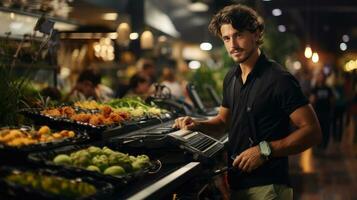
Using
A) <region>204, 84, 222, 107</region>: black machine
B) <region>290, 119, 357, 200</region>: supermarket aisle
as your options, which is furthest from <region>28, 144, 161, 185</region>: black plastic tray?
<region>290, 119, 357, 200</region>: supermarket aisle

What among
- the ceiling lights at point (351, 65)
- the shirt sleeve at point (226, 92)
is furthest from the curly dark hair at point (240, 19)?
the ceiling lights at point (351, 65)

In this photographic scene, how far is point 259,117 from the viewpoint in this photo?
402 cm

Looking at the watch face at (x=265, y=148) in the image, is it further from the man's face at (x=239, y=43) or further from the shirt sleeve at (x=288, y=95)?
the man's face at (x=239, y=43)

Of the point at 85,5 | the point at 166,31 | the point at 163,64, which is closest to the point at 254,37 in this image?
the point at 85,5

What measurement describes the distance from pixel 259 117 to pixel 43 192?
1.59m

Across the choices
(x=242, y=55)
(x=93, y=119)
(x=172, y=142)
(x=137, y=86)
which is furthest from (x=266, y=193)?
(x=137, y=86)

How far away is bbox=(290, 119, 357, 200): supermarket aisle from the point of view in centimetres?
1005

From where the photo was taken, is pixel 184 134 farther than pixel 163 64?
No

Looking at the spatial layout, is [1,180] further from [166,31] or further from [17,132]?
[166,31]

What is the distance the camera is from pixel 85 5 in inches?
554

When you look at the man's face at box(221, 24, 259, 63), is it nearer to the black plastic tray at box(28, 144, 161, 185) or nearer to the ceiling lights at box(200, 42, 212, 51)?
the black plastic tray at box(28, 144, 161, 185)

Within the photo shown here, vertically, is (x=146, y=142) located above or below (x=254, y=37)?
below

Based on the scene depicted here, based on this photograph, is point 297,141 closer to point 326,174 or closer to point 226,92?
point 226,92

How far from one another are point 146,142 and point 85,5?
1005 cm
